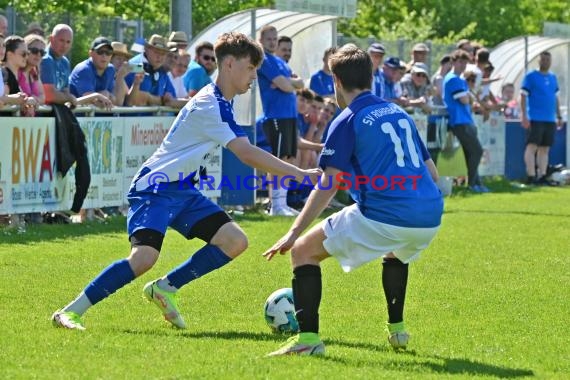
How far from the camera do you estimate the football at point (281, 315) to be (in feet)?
28.1

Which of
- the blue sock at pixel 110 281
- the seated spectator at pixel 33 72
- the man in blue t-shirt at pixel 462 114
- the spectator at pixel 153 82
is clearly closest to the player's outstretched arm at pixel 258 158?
the blue sock at pixel 110 281

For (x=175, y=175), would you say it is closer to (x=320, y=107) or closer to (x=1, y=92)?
(x=1, y=92)

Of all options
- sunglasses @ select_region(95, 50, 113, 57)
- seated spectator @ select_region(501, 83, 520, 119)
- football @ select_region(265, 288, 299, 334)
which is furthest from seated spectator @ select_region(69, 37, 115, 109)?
seated spectator @ select_region(501, 83, 520, 119)

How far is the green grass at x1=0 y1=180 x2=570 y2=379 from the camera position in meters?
7.21

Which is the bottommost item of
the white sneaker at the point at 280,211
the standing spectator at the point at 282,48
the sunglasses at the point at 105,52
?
the white sneaker at the point at 280,211

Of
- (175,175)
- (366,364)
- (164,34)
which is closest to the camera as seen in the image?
(366,364)

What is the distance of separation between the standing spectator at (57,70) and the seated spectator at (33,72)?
145mm

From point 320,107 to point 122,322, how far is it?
9982mm

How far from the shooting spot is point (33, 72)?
568 inches

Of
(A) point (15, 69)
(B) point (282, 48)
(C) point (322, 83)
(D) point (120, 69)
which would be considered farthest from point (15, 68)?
(C) point (322, 83)

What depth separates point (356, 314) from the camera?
943 cm

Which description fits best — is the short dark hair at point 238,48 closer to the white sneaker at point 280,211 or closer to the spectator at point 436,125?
the white sneaker at point 280,211

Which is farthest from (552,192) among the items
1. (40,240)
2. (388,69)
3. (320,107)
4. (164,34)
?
(40,240)

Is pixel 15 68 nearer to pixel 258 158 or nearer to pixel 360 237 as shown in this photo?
pixel 258 158
